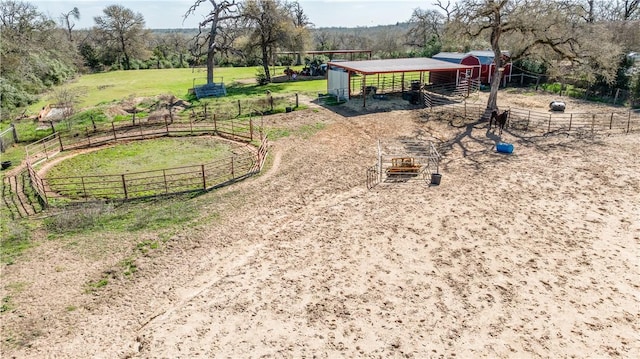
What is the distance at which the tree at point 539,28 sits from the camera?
2227cm

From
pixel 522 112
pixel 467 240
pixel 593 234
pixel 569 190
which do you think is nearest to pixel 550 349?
pixel 467 240

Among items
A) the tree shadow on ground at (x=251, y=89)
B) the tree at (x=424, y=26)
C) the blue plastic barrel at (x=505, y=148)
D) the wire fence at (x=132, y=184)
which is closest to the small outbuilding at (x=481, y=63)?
the tree shadow on ground at (x=251, y=89)

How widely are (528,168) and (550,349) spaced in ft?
33.8

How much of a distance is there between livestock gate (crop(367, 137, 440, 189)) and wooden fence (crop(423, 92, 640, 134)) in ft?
24.6

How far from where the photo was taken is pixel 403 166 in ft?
53.8

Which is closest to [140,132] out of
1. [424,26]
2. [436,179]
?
[436,179]

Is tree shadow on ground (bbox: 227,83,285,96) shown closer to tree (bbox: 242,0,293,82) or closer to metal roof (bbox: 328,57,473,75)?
tree (bbox: 242,0,293,82)

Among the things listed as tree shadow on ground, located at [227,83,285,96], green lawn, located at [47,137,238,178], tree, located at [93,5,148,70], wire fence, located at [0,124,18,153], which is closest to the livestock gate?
green lawn, located at [47,137,238,178]

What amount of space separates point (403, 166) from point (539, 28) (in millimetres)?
13444

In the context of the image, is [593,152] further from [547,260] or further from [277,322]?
[277,322]

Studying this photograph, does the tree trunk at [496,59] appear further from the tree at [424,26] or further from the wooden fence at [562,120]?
the tree at [424,26]

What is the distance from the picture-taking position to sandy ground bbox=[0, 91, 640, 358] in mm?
8070

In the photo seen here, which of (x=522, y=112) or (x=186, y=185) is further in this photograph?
(x=522, y=112)

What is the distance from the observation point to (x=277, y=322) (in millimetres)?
8617
